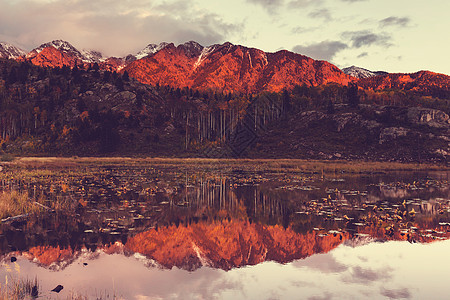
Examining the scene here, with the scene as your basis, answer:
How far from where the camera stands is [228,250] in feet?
49.4

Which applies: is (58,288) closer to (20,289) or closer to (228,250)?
(20,289)

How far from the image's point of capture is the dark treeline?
134 meters

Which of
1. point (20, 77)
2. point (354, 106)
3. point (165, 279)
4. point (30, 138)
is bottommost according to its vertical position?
point (165, 279)

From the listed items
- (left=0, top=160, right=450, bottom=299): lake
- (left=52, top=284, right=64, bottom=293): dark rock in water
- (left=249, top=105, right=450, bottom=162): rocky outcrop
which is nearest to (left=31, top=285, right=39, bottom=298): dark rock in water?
(left=0, top=160, right=450, bottom=299): lake

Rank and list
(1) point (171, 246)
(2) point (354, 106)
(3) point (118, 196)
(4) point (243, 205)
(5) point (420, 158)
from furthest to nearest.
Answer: (2) point (354, 106), (5) point (420, 158), (3) point (118, 196), (4) point (243, 205), (1) point (171, 246)

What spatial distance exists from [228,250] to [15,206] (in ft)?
49.2

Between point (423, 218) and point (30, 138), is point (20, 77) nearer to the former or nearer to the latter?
point (30, 138)

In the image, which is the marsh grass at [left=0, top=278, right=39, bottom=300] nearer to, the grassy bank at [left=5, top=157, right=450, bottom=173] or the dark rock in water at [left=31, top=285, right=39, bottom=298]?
the dark rock in water at [left=31, top=285, right=39, bottom=298]

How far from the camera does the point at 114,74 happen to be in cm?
18025

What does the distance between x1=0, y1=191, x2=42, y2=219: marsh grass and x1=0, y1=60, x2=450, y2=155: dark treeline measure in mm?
105435

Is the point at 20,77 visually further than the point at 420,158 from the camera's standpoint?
Yes

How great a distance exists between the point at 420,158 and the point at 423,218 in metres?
87.6

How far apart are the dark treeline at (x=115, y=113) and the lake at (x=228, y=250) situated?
107788 millimetres

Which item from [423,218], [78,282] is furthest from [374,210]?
[78,282]
